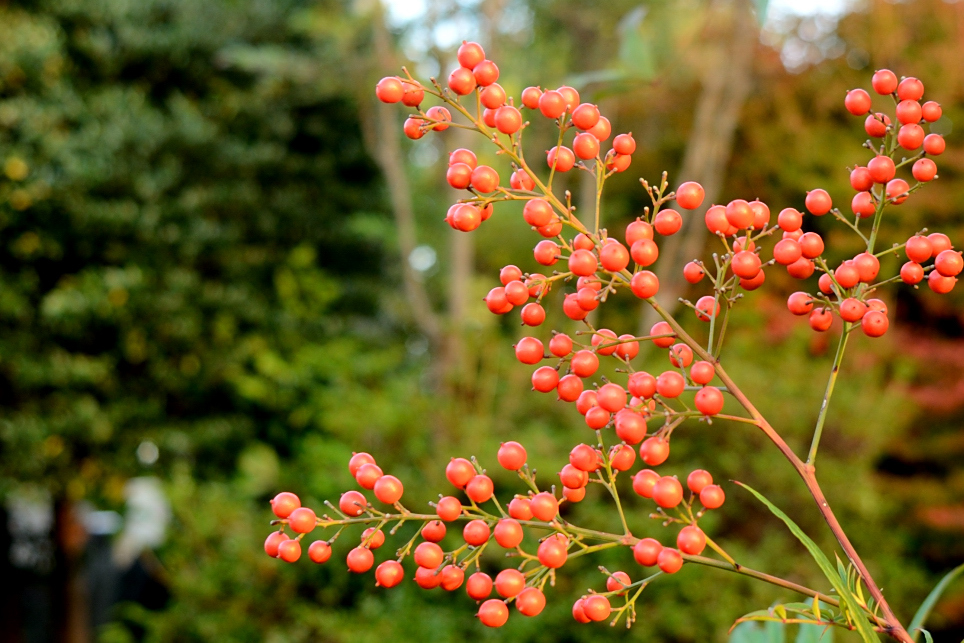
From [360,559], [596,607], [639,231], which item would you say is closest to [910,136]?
[639,231]

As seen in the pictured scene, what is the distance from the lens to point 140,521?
5.93 meters

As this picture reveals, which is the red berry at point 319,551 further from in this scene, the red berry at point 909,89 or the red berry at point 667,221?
the red berry at point 909,89

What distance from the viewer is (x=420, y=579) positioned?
1.93 feet

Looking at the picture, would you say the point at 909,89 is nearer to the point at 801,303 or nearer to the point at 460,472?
the point at 801,303

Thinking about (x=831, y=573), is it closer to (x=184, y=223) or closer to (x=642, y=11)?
(x=642, y=11)

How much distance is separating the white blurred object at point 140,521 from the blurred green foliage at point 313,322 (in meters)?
0.65

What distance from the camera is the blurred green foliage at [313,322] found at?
13.1ft

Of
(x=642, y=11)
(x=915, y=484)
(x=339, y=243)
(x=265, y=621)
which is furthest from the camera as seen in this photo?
(x=339, y=243)

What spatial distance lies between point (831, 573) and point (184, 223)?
497 centimetres

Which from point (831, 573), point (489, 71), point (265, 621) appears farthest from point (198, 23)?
point (831, 573)

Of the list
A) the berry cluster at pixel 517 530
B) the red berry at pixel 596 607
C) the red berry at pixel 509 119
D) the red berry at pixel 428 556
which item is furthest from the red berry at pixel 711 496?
the red berry at pixel 509 119

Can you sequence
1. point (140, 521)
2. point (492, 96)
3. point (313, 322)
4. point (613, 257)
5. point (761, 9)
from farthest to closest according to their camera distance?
point (140, 521) → point (313, 322) → point (761, 9) → point (492, 96) → point (613, 257)

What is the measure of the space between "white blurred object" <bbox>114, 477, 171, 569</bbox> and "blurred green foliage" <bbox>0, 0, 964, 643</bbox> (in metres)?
0.65

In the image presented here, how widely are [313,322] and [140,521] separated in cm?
213
